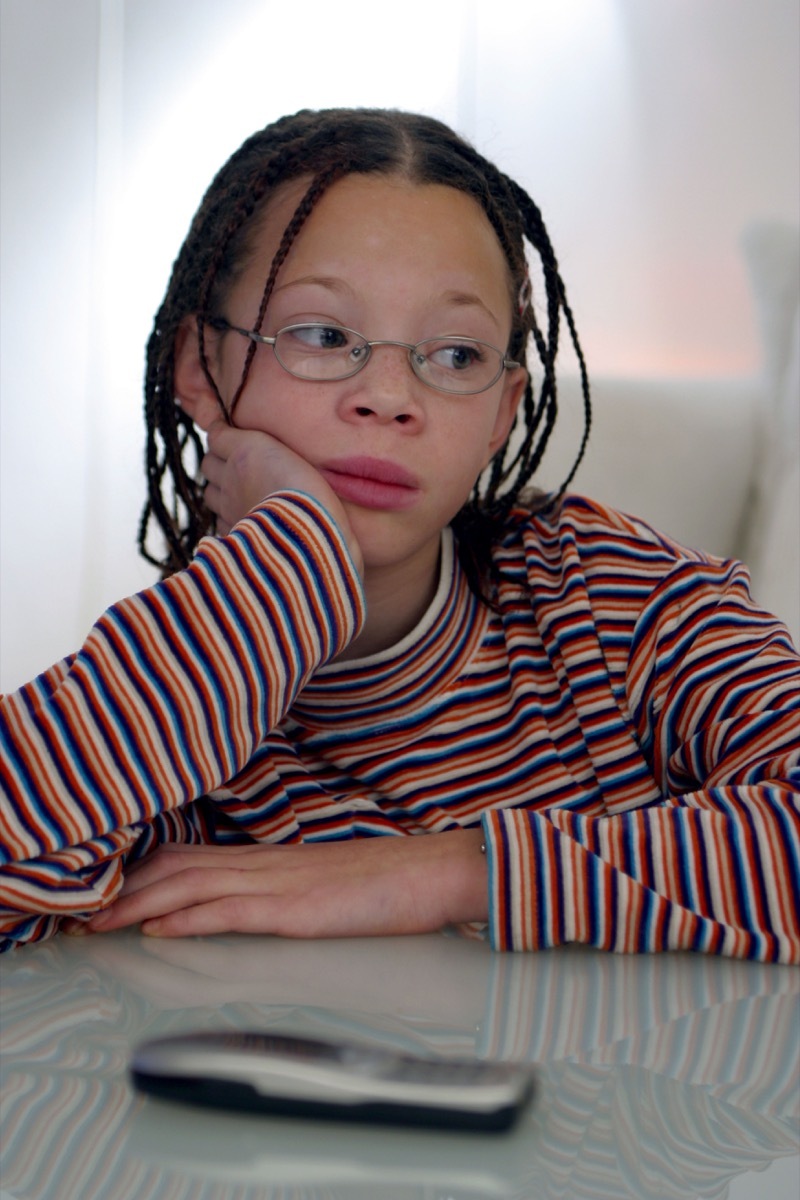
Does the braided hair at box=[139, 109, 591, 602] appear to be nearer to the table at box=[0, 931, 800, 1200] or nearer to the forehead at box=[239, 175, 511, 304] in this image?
the forehead at box=[239, 175, 511, 304]

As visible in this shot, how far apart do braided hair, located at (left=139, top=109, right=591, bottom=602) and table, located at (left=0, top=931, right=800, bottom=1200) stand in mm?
515

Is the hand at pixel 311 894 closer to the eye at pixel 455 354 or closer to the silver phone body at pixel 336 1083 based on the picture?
the silver phone body at pixel 336 1083

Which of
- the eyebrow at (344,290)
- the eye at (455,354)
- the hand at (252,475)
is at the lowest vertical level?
the hand at (252,475)

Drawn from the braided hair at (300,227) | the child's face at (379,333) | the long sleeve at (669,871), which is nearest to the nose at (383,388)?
the child's face at (379,333)

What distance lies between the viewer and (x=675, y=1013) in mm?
584

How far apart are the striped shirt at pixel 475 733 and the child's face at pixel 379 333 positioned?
0.43ft

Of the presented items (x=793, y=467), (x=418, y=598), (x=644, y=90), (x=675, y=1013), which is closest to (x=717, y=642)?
(x=418, y=598)

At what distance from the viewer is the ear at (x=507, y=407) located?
1.18 meters

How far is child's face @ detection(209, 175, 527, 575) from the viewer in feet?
3.18

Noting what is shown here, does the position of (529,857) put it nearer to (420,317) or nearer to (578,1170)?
(578,1170)

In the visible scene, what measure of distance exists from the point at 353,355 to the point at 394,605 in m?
0.24

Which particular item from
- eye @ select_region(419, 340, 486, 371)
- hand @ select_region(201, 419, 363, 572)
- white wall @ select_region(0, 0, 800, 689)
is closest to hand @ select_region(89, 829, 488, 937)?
hand @ select_region(201, 419, 363, 572)

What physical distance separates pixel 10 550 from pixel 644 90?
1057 mm

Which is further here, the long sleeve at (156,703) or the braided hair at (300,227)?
the braided hair at (300,227)
